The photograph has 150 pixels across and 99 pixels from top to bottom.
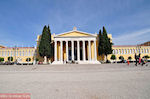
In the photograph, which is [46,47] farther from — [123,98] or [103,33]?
[123,98]

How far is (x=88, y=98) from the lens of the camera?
354 cm

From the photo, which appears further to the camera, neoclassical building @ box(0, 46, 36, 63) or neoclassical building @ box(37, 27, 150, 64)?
neoclassical building @ box(0, 46, 36, 63)

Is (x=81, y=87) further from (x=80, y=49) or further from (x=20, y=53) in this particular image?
(x=20, y=53)

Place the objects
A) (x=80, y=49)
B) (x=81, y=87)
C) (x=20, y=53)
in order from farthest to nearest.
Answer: (x=20, y=53), (x=80, y=49), (x=81, y=87)

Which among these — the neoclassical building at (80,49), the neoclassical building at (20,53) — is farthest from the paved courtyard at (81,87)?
the neoclassical building at (20,53)

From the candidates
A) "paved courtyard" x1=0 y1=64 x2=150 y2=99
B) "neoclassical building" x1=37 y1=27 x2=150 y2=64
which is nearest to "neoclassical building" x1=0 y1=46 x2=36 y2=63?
"neoclassical building" x1=37 y1=27 x2=150 y2=64

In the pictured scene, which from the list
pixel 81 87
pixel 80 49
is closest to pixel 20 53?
pixel 80 49

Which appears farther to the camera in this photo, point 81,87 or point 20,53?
point 20,53

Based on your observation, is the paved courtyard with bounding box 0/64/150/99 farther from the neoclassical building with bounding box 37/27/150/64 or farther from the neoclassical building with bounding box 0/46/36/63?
the neoclassical building with bounding box 0/46/36/63

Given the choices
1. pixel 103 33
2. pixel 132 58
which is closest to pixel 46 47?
pixel 103 33

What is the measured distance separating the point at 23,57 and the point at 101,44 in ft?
125

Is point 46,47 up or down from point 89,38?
down

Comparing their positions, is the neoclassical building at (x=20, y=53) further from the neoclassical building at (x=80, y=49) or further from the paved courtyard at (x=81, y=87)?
the paved courtyard at (x=81, y=87)

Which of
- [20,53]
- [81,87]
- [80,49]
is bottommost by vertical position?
[81,87]
